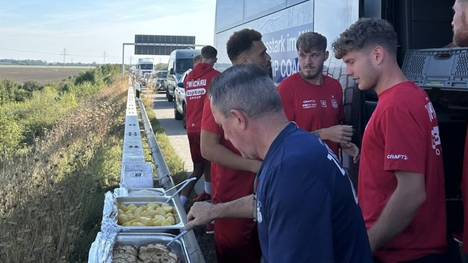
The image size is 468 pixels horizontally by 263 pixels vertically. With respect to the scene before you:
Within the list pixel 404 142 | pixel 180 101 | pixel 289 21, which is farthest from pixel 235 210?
pixel 180 101

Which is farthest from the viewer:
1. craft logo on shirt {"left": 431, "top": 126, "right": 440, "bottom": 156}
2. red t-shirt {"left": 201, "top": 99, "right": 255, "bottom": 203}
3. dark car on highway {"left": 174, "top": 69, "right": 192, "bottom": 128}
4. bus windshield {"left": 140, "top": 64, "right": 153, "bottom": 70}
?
bus windshield {"left": 140, "top": 64, "right": 153, "bottom": 70}

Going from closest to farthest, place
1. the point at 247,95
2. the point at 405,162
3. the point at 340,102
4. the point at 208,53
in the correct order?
1. the point at 247,95
2. the point at 405,162
3. the point at 340,102
4. the point at 208,53

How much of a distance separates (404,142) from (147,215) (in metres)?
1.97

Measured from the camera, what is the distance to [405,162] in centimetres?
268

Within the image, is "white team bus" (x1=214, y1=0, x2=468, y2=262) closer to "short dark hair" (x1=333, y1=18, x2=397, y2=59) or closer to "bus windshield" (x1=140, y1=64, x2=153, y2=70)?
"short dark hair" (x1=333, y1=18, x2=397, y2=59)

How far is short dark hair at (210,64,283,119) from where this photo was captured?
2.00 meters

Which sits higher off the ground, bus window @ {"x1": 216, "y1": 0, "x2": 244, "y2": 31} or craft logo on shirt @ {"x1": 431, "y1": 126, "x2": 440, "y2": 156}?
bus window @ {"x1": 216, "y1": 0, "x2": 244, "y2": 31}

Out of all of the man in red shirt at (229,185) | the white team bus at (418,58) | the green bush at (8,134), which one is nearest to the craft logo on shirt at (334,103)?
the white team bus at (418,58)

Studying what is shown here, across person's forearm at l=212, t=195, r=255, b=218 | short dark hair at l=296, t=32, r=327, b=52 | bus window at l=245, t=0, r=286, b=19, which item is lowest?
person's forearm at l=212, t=195, r=255, b=218

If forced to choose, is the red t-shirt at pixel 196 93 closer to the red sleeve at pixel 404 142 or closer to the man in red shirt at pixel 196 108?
the man in red shirt at pixel 196 108

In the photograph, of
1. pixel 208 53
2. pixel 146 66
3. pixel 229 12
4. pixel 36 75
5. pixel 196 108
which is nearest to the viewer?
pixel 196 108

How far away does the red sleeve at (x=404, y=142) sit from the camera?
2688 mm

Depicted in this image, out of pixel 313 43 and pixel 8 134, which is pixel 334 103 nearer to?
pixel 313 43

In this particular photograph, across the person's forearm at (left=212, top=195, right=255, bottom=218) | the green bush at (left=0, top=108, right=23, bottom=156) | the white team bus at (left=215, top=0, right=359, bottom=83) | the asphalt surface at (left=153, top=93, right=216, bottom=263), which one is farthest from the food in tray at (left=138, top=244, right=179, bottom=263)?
the green bush at (left=0, top=108, right=23, bottom=156)
